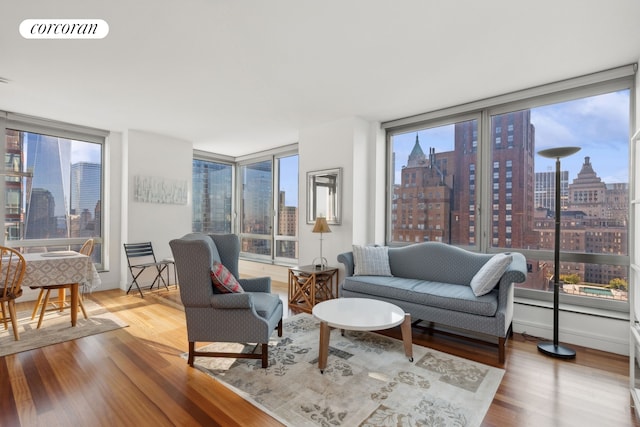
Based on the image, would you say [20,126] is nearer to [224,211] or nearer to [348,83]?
[224,211]

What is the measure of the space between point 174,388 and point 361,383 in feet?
4.29

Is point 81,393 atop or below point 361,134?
below

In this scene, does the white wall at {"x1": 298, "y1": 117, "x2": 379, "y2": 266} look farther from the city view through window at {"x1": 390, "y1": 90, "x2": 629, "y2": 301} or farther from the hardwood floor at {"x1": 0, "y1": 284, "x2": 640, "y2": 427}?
the hardwood floor at {"x1": 0, "y1": 284, "x2": 640, "y2": 427}

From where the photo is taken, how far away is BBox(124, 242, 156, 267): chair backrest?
4.82 m

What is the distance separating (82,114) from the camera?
4281 millimetres

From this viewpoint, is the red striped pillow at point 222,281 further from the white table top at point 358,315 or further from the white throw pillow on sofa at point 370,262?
the white throw pillow on sofa at point 370,262

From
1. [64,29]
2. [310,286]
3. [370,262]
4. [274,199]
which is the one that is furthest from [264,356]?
[274,199]

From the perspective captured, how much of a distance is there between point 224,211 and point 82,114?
3197mm

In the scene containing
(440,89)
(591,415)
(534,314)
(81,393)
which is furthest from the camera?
(440,89)

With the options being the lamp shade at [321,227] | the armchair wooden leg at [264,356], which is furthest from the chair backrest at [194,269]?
the lamp shade at [321,227]

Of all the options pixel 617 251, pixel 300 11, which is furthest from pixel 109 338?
pixel 617 251

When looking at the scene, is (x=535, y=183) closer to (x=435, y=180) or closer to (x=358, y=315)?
(x=435, y=180)

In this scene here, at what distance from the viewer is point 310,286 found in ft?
12.8

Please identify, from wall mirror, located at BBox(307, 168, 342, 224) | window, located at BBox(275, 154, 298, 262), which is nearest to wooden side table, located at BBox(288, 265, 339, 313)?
wall mirror, located at BBox(307, 168, 342, 224)
